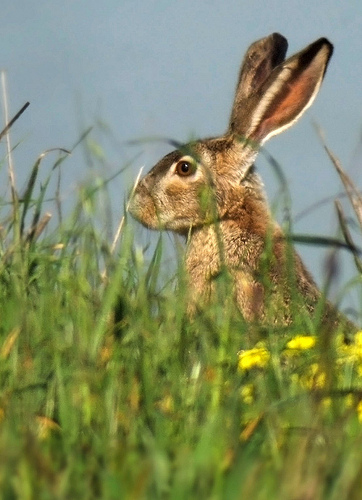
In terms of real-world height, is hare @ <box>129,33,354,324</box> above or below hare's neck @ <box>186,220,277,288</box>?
above

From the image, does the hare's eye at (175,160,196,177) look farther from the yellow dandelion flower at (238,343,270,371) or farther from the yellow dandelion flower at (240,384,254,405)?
the yellow dandelion flower at (240,384,254,405)

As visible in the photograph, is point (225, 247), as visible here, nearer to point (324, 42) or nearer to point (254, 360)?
point (324, 42)

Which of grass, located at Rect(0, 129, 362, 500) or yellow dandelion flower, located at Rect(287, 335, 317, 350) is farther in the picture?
yellow dandelion flower, located at Rect(287, 335, 317, 350)

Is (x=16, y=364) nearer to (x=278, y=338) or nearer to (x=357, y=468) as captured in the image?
(x=278, y=338)

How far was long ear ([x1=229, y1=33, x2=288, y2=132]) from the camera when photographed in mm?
8133

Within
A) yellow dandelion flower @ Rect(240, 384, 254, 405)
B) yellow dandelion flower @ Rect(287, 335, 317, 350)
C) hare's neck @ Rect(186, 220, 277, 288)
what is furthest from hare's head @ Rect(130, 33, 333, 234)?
yellow dandelion flower @ Rect(240, 384, 254, 405)

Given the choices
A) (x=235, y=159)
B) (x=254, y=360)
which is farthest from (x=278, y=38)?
(x=254, y=360)

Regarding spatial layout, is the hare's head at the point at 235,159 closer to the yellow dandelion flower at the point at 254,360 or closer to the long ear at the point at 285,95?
the long ear at the point at 285,95

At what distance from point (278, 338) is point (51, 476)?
2.13m

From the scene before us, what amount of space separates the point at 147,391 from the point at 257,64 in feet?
17.1

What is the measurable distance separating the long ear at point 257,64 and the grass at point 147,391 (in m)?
3.22

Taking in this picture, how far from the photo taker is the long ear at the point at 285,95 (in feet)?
22.2

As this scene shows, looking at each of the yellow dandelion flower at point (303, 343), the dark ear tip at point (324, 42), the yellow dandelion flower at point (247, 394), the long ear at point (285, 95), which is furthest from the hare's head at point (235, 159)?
the yellow dandelion flower at point (247, 394)

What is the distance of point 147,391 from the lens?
130 inches
